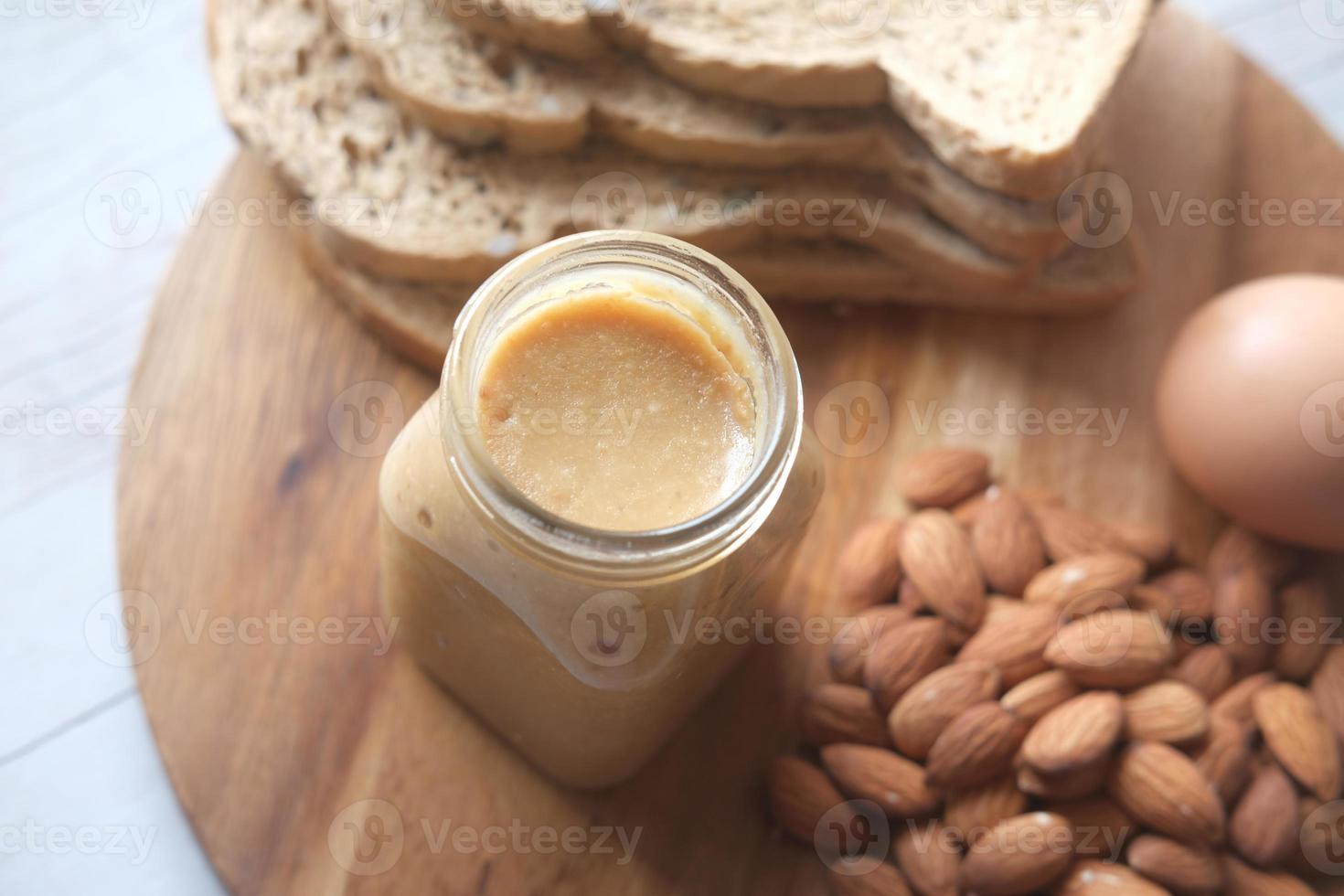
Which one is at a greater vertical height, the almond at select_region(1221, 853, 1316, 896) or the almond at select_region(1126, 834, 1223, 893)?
the almond at select_region(1126, 834, 1223, 893)

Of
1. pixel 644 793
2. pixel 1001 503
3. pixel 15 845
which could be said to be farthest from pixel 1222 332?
pixel 15 845

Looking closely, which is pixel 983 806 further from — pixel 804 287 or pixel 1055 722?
pixel 804 287

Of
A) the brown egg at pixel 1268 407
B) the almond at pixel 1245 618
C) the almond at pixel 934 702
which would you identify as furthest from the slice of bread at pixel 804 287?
the almond at pixel 934 702

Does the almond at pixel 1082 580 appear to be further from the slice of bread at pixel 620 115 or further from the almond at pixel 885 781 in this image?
the slice of bread at pixel 620 115

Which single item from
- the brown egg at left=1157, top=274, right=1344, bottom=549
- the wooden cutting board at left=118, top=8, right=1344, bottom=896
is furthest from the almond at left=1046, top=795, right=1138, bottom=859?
the brown egg at left=1157, top=274, right=1344, bottom=549

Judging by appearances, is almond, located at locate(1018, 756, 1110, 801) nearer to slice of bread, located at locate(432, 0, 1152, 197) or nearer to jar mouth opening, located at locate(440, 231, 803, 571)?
jar mouth opening, located at locate(440, 231, 803, 571)

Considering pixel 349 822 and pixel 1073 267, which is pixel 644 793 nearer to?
pixel 349 822
